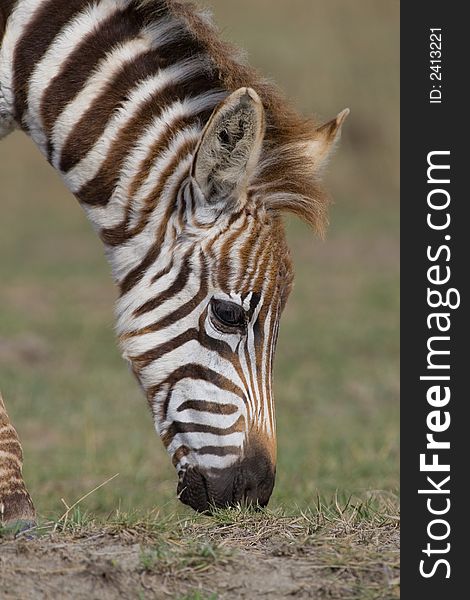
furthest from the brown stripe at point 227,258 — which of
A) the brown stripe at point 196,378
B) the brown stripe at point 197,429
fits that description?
the brown stripe at point 197,429

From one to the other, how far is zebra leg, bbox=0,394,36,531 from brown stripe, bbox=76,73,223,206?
1254mm

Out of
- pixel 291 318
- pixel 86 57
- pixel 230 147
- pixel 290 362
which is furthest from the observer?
pixel 291 318

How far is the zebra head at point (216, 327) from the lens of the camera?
15.7ft

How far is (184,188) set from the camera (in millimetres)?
4949

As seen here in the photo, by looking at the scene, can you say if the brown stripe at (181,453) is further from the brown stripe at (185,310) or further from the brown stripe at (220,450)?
the brown stripe at (185,310)

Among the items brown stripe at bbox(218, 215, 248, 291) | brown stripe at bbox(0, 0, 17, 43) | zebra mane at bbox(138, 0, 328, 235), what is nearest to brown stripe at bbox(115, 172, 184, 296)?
brown stripe at bbox(218, 215, 248, 291)

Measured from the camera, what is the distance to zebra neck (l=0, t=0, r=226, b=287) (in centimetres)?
504

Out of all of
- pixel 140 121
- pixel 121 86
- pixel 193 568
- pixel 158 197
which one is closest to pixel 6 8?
pixel 121 86

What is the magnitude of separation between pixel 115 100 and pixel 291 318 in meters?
11.2

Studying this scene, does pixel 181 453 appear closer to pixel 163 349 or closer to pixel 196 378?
pixel 196 378

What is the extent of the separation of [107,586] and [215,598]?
0.44m

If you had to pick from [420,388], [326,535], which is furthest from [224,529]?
[420,388]

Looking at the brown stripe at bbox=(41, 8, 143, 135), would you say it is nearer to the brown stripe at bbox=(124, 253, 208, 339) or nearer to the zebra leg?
the brown stripe at bbox=(124, 253, 208, 339)

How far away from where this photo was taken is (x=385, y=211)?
2561cm
